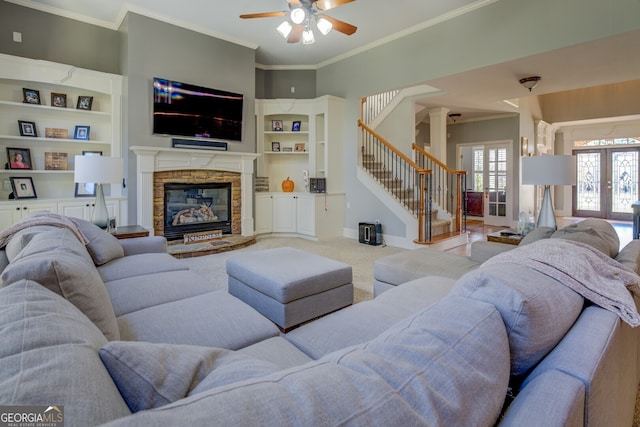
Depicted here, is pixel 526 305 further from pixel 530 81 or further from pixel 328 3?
pixel 530 81

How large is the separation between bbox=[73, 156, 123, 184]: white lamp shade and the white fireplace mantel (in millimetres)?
1271

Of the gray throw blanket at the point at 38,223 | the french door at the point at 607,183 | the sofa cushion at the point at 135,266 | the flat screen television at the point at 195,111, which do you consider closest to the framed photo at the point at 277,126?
the flat screen television at the point at 195,111

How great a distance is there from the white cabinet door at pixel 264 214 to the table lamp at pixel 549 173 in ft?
14.2

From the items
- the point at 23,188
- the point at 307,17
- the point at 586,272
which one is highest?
the point at 307,17

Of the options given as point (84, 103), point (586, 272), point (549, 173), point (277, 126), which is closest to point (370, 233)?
point (277, 126)

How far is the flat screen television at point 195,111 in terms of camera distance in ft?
16.3

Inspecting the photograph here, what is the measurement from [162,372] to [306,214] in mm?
5643

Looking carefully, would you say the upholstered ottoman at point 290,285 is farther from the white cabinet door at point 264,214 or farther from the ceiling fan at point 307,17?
the white cabinet door at point 264,214

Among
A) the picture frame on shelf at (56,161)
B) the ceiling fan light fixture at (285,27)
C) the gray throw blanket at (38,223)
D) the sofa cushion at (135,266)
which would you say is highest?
the ceiling fan light fixture at (285,27)

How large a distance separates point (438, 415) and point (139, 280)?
2147mm

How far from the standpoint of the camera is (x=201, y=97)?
532cm

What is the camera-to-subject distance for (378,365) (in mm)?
641

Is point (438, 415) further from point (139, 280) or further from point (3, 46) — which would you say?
point (3, 46)

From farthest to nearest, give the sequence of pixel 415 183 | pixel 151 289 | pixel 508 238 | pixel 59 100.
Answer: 1. pixel 415 183
2. pixel 59 100
3. pixel 508 238
4. pixel 151 289
